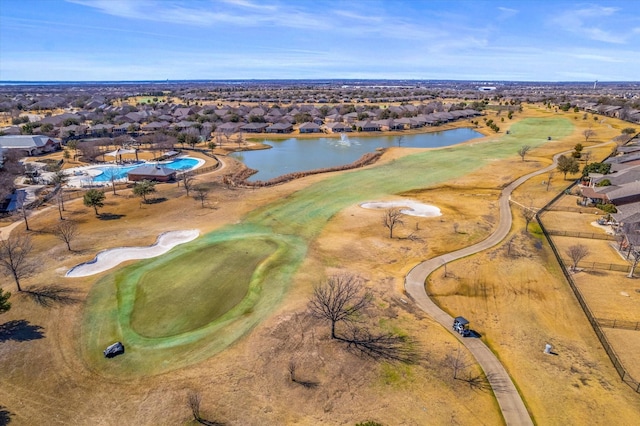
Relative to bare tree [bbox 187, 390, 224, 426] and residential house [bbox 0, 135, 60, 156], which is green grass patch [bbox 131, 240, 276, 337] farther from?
residential house [bbox 0, 135, 60, 156]

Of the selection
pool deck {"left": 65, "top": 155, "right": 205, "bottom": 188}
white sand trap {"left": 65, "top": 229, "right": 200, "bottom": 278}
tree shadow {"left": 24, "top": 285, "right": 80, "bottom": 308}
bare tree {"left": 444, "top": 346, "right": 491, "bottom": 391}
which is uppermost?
pool deck {"left": 65, "top": 155, "right": 205, "bottom": 188}

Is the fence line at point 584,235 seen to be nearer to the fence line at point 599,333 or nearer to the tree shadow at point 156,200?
the fence line at point 599,333

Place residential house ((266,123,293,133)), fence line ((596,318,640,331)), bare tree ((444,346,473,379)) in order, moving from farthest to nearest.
A: 1. residential house ((266,123,293,133))
2. fence line ((596,318,640,331))
3. bare tree ((444,346,473,379))

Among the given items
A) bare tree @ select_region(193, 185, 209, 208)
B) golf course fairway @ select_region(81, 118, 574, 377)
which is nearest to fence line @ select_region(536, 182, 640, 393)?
golf course fairway @ select_region(81, 118, 574, 377)

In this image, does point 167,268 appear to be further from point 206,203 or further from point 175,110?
point 175,110

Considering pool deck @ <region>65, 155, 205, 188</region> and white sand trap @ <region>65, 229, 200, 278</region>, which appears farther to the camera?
pool deck @ <region>65, 155, 205, 188</region>

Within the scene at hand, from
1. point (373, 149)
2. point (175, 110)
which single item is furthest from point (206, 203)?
point (175, 110)
